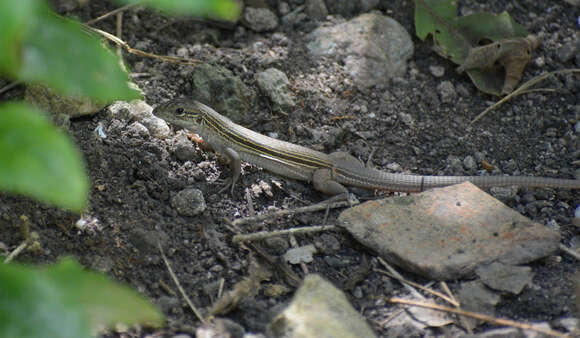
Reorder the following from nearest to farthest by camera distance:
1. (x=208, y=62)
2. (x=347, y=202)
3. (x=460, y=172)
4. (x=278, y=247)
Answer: (x=278, y=247) → (x=347, y=202) → (x=460, y=172) → (x=208, y=62)

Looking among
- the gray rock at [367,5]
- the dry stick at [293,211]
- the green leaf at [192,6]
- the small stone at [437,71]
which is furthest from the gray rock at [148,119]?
the green leaf at [192,6]

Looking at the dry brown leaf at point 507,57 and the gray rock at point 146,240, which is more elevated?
the dry brown leaf at point 507,57

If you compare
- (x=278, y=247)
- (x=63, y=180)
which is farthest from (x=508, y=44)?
(x=63, y=180)

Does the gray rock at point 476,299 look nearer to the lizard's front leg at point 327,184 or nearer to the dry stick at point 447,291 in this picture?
the dry stick at point 447,291

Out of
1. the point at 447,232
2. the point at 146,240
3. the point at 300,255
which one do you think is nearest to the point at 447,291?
the point at 447,232

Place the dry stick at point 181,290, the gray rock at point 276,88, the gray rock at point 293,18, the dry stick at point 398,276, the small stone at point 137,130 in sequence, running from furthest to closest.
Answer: the gray rock at point 293,18 < the gray rock at point 276,88 < the small stone at point 137,130 < the dry stick at point 398,276 < the dry stick at point 181,290

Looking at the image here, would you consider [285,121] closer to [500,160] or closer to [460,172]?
[460,172]
